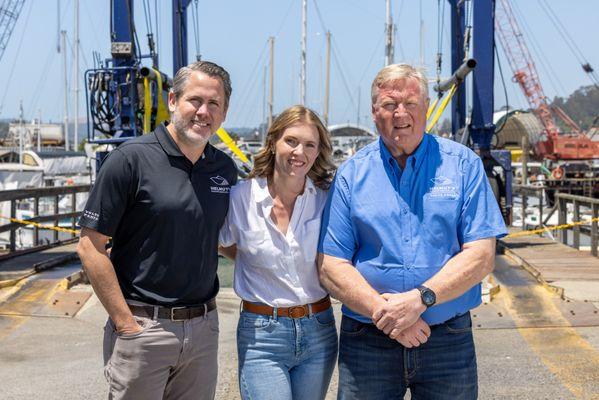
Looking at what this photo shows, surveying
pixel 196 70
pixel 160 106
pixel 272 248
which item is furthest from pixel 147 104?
pixel 272 248

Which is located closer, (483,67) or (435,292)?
(435,292)

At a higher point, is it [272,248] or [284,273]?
[272,248]

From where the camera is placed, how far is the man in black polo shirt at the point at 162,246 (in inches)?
123

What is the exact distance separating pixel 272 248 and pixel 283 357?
47 centimetres

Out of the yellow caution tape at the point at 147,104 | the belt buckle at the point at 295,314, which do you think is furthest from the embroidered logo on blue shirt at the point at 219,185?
the yellow caution tape at the point at 147,104

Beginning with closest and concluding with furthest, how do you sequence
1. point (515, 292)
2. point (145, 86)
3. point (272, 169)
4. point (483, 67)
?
point (272, 169)
point (515, 292)
point (145, 86)
point (483, 67)

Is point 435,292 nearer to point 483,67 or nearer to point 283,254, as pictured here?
point 283,254

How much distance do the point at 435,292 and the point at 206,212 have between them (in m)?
1.01

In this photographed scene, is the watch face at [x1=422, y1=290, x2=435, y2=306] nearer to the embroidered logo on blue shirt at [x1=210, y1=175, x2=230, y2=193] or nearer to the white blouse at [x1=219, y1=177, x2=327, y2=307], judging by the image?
the white blouse at [x1=219, y1=177, x2=327, y2=307]

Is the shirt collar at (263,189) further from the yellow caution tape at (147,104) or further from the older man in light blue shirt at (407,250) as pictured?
the yellow caution tape at (147,104)

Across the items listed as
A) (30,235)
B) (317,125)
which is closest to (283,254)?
(317,125)

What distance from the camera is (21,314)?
7.50 metres

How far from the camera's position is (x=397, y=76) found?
3.15 metres

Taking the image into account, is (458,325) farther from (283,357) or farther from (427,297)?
(283,357)
